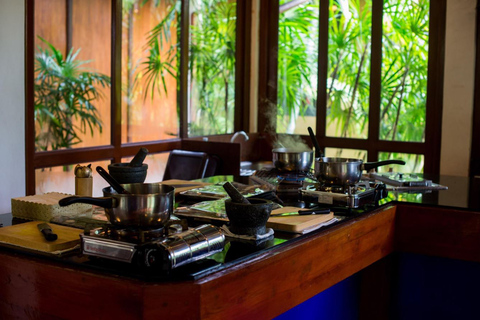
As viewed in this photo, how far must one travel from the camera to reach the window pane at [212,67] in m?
5.24

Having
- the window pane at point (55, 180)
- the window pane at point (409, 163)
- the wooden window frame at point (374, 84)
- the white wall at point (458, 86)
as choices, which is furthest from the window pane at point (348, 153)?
the window pane at point (55, 180)

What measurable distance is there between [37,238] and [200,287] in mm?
513

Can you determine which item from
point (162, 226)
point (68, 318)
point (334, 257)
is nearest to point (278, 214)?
point (334, 257)

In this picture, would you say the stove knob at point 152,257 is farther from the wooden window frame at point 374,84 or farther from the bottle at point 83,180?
the wooden window frame at point 374,84

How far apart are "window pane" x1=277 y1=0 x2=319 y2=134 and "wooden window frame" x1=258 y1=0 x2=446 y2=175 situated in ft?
0.25

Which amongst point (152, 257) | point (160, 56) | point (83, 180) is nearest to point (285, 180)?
point (83, 180)

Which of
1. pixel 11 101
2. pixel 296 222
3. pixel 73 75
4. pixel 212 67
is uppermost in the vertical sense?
pixel 212 67

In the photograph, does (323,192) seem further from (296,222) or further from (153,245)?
(153,245)

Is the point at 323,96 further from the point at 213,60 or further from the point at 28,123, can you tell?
the point at 28,123

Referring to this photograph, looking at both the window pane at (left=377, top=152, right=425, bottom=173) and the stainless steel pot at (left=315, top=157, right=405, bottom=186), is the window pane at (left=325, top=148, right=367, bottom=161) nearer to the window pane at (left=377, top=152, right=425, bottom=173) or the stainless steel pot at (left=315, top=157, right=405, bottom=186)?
the window pane at (left=377, top=152, right=425, bottom=173)

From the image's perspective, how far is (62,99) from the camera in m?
4.00

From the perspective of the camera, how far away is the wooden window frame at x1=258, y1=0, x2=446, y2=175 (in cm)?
484

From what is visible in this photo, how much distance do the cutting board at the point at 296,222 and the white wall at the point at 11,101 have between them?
2.28m

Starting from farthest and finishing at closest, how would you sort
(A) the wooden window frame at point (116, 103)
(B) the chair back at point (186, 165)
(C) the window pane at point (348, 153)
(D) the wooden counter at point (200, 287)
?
(C) the window pane at point (348, 153)
(B) the chair back at point (186, 165)
(A) the wooden window frame at point (116, 103)
(D) the wooden counter at point (200, 287)
